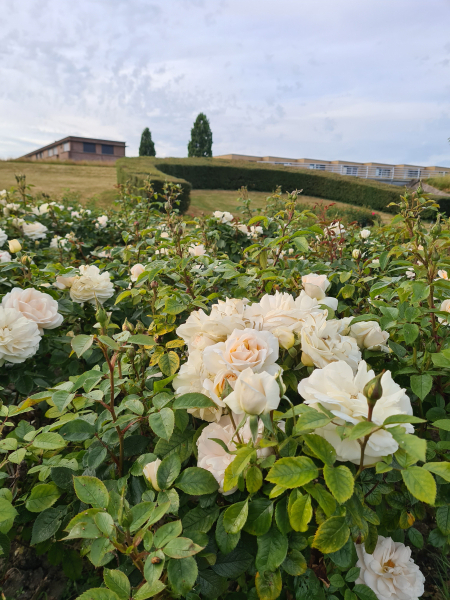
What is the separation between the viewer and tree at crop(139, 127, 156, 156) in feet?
103

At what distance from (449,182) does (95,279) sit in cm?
2405

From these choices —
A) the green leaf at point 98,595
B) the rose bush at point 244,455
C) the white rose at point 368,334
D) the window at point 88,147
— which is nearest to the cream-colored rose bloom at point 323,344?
the rose bush at point 244,455

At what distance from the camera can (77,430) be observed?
0.93 m

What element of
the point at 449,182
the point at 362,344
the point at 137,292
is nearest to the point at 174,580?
the point at 362,344

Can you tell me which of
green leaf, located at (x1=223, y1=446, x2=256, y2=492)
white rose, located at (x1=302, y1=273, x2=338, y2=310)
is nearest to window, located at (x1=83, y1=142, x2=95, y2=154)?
white rose, located at (x1=302, y1=273, x2=338, y2=310)

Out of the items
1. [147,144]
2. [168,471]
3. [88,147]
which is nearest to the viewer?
[168,471]

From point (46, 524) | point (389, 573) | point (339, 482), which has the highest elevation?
point (339, 482)

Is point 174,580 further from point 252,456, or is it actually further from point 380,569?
point 380,569

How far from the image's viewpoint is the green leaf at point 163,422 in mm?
813

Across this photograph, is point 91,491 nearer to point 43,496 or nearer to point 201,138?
point 43,496

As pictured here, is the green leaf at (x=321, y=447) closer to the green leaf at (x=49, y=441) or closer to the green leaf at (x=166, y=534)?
the green leaf at (x=166, y=534)

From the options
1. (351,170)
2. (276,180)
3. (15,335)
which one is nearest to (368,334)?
(15,335)

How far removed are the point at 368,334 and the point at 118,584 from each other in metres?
0.81

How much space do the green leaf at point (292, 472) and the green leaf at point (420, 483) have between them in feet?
0.51
